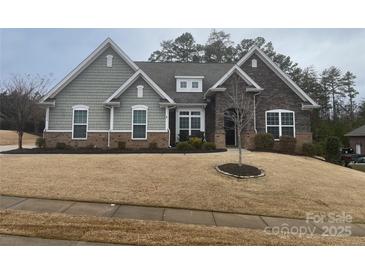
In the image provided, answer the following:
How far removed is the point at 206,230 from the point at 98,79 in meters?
15.4

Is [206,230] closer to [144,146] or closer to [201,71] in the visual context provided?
[144,146]

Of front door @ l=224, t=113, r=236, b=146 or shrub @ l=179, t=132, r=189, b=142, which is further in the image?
front door @ l=224, t=113, r=236, b=146

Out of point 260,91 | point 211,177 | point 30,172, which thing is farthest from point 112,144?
point 260,91

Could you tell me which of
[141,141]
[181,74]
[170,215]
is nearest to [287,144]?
[141,141]

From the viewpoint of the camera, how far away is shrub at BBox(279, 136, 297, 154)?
60.1 feet

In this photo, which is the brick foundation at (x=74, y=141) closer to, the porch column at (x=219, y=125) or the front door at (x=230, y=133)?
the porch column at (x=219, y=125)

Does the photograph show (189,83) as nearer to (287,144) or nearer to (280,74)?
(280,74)

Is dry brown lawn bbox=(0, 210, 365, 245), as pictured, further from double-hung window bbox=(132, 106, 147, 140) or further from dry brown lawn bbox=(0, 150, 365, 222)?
double-hung window bbox=(132, 106, 147, 140)

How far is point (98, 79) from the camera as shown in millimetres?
18828

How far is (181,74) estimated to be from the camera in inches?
891

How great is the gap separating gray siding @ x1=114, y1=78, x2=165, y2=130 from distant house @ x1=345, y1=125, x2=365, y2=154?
3449 cm

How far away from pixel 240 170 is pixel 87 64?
42.3 ft

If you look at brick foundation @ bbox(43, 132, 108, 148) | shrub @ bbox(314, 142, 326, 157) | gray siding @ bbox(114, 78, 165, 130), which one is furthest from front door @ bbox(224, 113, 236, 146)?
brick foundation @ bbox(43, 132, 108, 148)

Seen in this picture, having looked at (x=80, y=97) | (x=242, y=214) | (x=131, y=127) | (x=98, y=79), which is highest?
(x=98, y=79)
